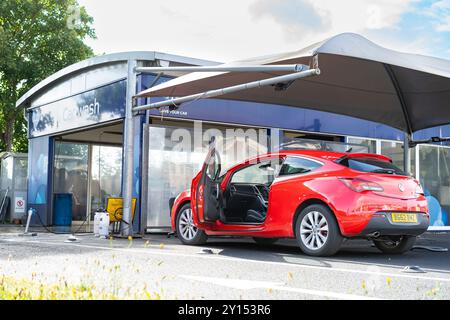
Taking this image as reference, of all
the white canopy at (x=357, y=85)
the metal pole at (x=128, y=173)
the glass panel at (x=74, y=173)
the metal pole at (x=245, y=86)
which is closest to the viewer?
the white canopy at (x=357, y=85)

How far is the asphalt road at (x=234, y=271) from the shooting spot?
5133mm

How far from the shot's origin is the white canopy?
27.9 feet

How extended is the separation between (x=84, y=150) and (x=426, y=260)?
1397cm

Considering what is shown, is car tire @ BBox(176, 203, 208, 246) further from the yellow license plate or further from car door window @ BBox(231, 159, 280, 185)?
the yellow license plate

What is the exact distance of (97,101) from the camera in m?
15.2

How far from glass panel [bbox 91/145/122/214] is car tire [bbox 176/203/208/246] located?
10.3 meters

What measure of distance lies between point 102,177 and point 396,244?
13.0 m

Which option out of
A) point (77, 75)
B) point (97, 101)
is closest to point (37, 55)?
point (77, 75)

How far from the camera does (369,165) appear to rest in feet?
26.9

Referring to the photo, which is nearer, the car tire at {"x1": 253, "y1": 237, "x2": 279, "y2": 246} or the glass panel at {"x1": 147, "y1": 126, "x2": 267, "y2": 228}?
the car tire at {"x1": 253, "y1": 237, "x2": 279, "y2": 246}

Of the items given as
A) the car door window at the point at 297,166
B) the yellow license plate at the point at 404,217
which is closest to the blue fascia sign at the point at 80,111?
the car door window at the point at 297,166

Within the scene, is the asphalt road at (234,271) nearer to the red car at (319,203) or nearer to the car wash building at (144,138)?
the red car at (319,203)

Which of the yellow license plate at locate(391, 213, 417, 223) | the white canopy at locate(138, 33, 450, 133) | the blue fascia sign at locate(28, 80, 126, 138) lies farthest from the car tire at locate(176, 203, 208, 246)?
the blue fascia sign at locate(28, 80, 126, 138)

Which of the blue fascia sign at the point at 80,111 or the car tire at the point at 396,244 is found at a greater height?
the blue fascia sign at the point at 80,111
